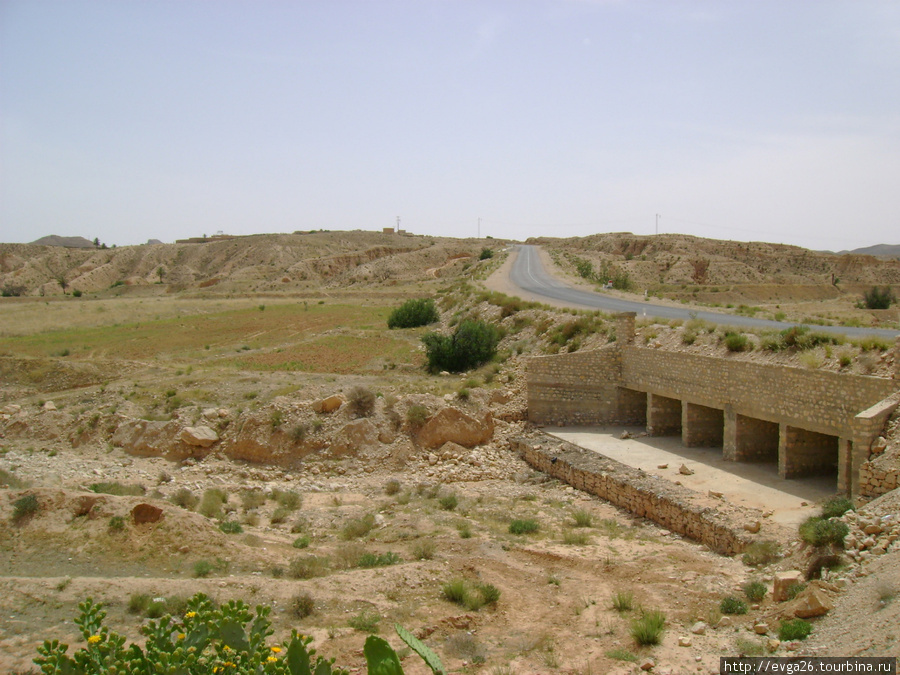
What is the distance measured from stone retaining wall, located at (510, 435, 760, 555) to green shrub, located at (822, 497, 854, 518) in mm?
1055

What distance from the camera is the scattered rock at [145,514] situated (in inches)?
471

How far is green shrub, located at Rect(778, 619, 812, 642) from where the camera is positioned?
27.1ft

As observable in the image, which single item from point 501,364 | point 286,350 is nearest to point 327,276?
point 286,350

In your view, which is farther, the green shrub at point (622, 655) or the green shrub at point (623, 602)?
the green shrub at point (623, 602)

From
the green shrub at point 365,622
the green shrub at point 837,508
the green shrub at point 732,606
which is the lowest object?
the green shrub at point 365,622

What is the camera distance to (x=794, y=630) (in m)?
8.34

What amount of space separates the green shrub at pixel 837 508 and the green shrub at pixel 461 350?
16391 mm

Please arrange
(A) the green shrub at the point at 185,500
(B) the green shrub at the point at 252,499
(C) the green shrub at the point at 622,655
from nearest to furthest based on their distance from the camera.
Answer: (C) the green shrub at the point at 622,655, (A) the green shrub at the point at 185,500, (B) the green shrub at the point at 252,499

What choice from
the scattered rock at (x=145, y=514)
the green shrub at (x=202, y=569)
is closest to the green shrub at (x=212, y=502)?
the scattered rock at (x=145, y=514)

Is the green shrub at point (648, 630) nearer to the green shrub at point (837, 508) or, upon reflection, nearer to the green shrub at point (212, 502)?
the green shrub at point (837, 508)

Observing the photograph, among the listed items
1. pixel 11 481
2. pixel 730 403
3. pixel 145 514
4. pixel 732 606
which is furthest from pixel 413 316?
pixel 732 606

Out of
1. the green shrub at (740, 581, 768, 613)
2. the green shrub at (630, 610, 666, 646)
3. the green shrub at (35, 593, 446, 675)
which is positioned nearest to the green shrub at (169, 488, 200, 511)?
the green shrub at (35, 593, 446, 675)

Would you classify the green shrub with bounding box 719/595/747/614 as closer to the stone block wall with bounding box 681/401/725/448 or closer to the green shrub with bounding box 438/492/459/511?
the green shrub with bounding box 438/492/459/511

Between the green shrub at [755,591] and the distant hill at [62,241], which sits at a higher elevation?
the distant hill at [62,241]
